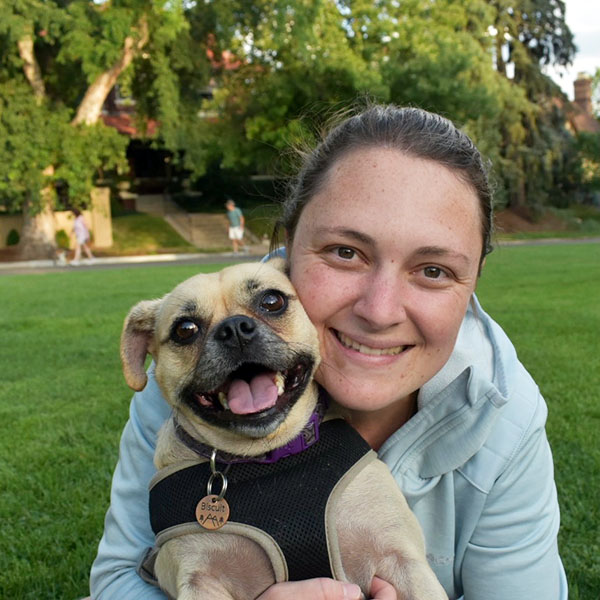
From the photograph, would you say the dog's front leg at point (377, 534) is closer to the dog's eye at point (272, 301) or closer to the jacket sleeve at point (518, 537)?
the jacket sleeve at point (518, 537)

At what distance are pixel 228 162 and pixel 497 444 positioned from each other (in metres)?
30.2

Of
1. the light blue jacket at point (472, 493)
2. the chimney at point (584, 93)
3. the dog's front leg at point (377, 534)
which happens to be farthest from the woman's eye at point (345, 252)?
the chimney at point (584, 93)

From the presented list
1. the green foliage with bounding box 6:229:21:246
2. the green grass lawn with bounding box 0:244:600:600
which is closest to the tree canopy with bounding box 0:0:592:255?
the green foliage with bounding box 6:229:21:246

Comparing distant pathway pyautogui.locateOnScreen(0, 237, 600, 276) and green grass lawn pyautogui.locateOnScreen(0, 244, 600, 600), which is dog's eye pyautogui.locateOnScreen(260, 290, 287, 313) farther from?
distant pathway pyautogui.locateOnScreen(0, 237, 600, 276)

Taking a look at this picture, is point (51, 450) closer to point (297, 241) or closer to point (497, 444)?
point (297, 241)

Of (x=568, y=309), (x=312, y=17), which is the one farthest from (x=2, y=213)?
(x=568, y=309)

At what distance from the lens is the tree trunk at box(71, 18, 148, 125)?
26594mm

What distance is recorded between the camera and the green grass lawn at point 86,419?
144 inches

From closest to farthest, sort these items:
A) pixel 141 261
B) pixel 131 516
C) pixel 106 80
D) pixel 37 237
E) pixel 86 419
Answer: pixel 131 516 < pixel 86 419 < pixel 141 261 < pixel 106 80 < pixel 37 237

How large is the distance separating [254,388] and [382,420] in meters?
0.58

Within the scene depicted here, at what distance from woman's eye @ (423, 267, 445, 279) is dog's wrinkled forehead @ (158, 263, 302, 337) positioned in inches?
22.2

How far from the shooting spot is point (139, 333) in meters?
3.04

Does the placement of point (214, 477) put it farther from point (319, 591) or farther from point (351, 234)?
point (351, 234)

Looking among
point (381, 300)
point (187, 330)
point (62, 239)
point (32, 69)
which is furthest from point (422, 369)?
point (62, 239)
